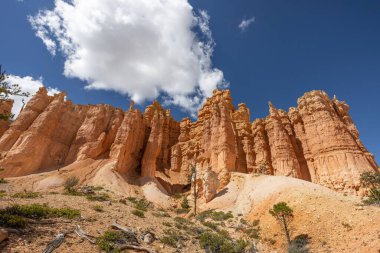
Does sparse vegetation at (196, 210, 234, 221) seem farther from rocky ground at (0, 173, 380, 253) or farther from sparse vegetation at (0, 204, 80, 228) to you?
sparse vegetation at (0, 204, 80, 228)

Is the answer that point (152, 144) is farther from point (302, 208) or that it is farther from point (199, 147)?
point (302, 208)

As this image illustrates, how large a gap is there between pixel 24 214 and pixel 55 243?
160 inches

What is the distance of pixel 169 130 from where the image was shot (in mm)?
76750

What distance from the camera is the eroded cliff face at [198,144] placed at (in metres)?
50.0

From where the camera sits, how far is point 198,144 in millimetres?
67250

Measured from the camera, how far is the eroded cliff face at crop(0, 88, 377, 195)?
5000cm

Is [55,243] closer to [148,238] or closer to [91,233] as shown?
[91,233]

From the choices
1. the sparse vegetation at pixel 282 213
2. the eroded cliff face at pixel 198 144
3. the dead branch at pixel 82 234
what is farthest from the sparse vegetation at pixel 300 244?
the eroded cliff face at pixel 198 144

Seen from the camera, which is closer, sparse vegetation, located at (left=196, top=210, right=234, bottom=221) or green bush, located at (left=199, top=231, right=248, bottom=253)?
green bush, located at (left=199, top=231, right=248, bottom=253)

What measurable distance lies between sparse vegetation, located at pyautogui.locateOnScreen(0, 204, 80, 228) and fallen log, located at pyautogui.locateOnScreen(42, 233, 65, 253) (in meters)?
1.97

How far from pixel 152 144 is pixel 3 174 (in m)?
31.2

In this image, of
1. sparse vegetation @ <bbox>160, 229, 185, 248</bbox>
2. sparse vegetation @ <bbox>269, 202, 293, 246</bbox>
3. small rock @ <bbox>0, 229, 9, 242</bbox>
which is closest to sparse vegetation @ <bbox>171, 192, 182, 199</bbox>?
sparse vegetation @ <bbox>269, 202, 293, 246</bbox>

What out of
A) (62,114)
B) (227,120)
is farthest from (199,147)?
(62,114)

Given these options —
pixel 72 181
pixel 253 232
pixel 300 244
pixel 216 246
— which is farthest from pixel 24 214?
pixel 72 181
